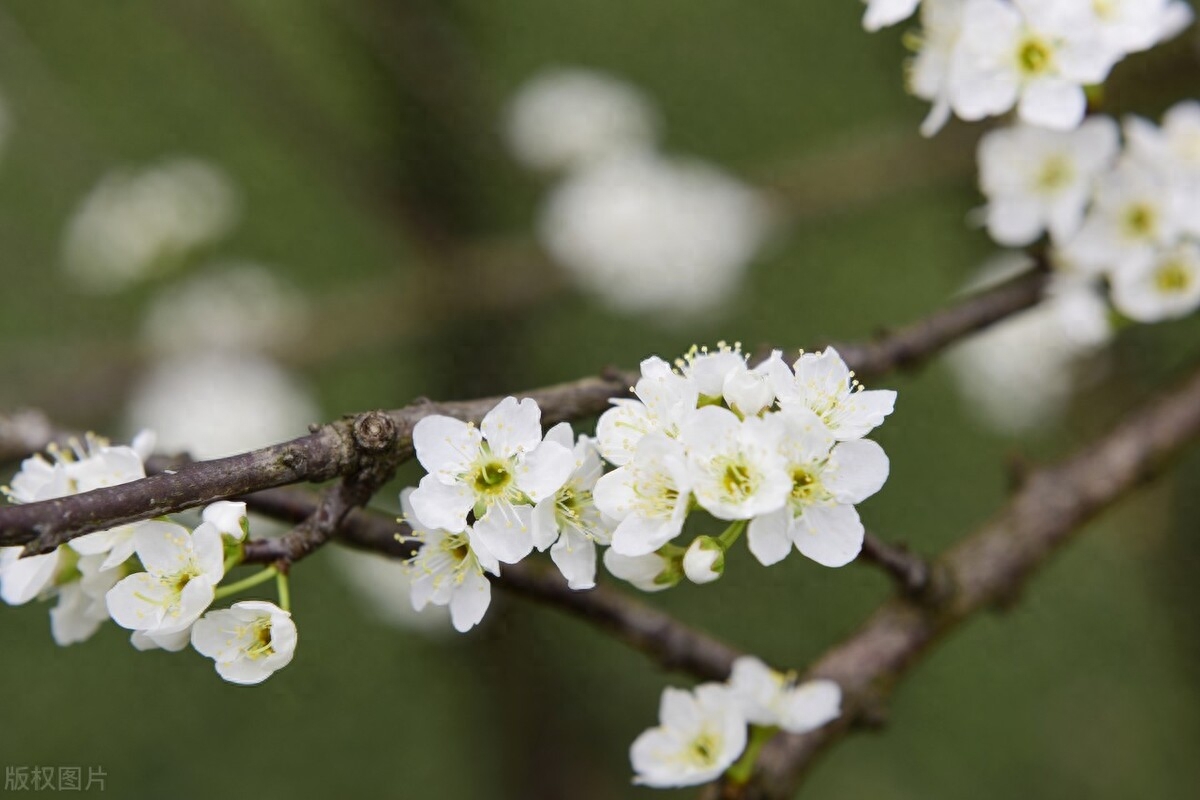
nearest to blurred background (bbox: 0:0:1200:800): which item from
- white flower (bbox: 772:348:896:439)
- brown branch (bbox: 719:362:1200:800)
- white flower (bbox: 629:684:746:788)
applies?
brown branch (bbox: 719:362:1200:800)

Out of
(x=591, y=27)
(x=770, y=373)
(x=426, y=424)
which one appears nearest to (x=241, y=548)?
(x=426, y=424)

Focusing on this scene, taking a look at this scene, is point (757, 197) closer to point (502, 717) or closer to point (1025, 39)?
point (502, 717)

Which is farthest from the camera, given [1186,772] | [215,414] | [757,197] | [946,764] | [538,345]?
[538,345]

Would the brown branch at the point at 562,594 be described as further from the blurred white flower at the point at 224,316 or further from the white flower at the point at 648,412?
Answer: the blurred white flower at the point at 224,316

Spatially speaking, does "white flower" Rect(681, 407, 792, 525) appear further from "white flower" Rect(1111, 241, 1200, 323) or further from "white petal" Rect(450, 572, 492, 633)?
"white flower" Rect(1111, 241, 1200, 323)

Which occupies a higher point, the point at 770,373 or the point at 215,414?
the point at 215,414

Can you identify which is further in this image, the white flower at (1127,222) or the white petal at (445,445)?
the white flower at (1127,222)

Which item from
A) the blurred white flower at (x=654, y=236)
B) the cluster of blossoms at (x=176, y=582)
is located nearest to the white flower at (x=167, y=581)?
the cluster of blossoms at (x=176, y=582)
